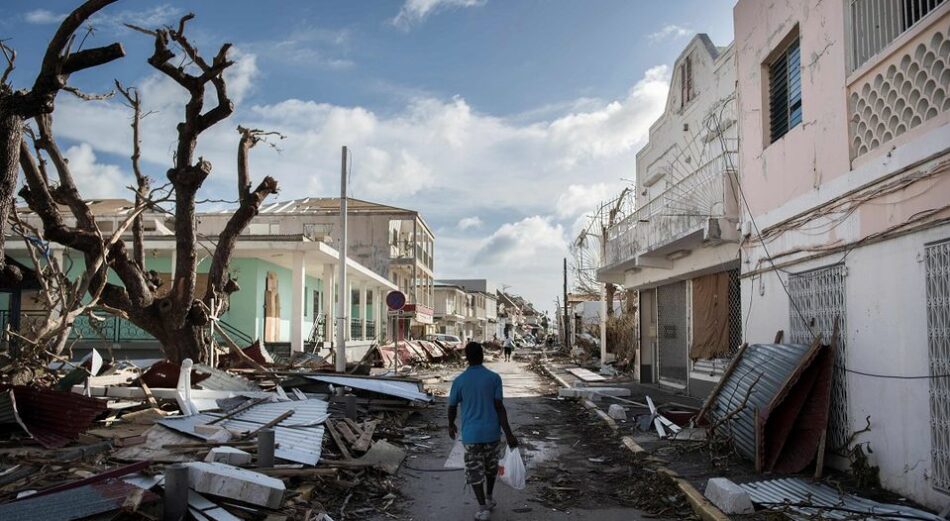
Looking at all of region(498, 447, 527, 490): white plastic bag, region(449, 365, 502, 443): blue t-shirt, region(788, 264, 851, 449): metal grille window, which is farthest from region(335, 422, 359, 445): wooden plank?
region(788, 264, 851, 449): metal grille window

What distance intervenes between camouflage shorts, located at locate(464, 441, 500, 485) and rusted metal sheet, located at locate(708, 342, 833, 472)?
3.24 meters

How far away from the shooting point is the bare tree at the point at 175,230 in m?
10.7

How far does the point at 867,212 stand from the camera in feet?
23.4

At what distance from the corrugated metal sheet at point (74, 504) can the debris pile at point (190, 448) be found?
11 mm

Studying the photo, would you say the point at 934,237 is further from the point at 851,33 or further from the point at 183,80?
the point at 183,80

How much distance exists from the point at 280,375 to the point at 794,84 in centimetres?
1087

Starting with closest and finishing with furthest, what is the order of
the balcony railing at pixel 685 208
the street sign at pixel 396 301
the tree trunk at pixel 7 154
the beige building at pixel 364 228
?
the tree trunk at pixel 7 154 < the balcony railing at pixel 685 208 < the street sign at pixel 396 301 < the beige building at pixel 364 228

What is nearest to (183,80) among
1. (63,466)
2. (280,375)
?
(280,375)

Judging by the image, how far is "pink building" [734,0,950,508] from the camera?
19.9 feet

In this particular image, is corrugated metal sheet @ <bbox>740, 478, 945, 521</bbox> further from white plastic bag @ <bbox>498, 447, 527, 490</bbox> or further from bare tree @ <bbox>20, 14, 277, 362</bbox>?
bare tree @ <bbox>20, 14, 277, 362</bbox>

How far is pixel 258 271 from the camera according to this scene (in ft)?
78.4

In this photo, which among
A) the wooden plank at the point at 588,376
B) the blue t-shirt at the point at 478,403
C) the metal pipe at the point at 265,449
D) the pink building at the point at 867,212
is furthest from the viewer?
the wooden plank at the point at 588,376

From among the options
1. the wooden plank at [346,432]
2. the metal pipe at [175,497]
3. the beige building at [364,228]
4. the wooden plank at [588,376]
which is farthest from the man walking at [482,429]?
the beige building at [364,228]

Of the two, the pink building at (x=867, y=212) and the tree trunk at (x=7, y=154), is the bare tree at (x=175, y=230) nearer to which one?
the tree trunk at (x=7, y=154)
